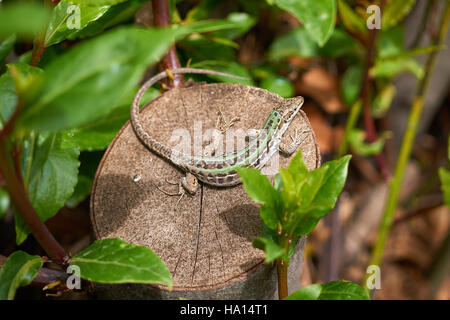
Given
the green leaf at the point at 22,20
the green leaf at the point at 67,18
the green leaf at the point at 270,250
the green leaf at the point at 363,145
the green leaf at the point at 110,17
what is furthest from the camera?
the green leaf at the point at 363,145

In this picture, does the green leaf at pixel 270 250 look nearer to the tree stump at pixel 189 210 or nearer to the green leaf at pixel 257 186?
the green leaf at pixel 257 186

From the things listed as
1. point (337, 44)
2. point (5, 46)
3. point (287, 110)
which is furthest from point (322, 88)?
point (5, 46)

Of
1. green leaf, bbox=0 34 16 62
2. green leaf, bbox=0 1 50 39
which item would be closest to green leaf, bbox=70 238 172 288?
green leaf, bbox=0 1 50 39

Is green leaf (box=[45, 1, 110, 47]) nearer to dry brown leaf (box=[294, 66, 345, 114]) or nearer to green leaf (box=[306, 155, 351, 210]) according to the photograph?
green leaf (box=[306, 155, 351, 210])

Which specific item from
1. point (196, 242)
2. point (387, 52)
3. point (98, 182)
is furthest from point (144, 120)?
point (387, 52)

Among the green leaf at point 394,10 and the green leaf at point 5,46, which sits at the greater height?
the green leaf at point 394,10

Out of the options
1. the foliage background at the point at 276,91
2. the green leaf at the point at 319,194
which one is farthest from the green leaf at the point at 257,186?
the foliage background at the point at 276,91
